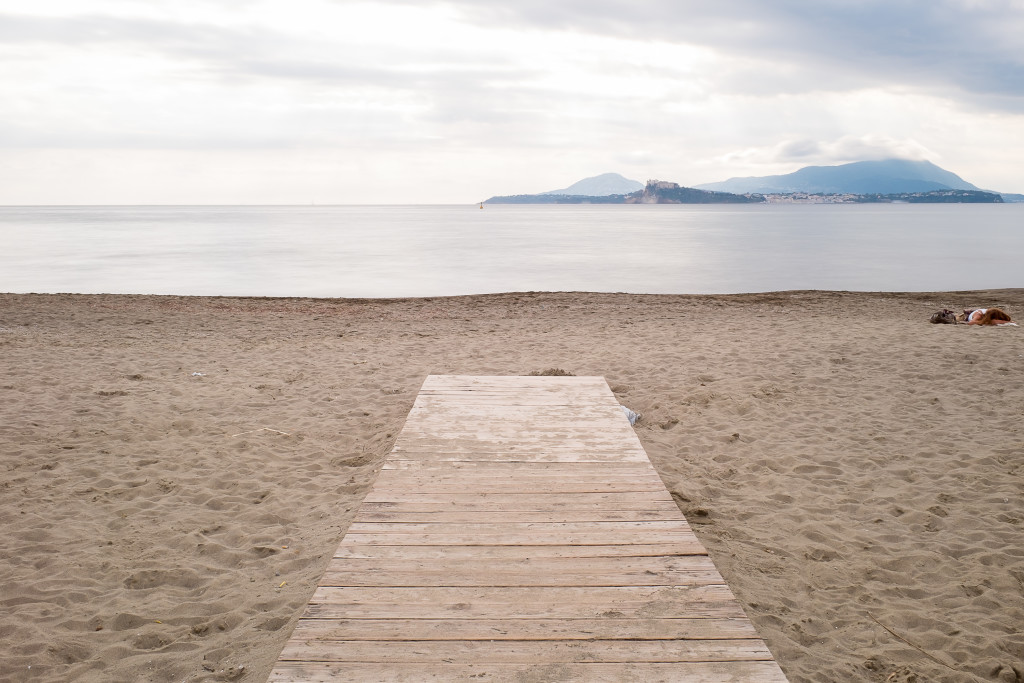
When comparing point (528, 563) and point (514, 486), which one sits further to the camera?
point (514, 486)

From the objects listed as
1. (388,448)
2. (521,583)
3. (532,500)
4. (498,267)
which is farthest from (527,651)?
(498,267)

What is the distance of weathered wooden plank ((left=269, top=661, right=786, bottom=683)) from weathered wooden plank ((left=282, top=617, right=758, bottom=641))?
159 millimetres

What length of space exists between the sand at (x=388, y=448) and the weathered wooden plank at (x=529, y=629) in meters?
1.10

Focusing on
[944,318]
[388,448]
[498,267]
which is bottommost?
[388,448]

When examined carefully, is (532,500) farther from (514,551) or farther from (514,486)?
(514,551)

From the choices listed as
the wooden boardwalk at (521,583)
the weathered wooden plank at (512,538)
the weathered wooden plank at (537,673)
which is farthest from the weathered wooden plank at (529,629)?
the weathered wooden plank at (512,538)

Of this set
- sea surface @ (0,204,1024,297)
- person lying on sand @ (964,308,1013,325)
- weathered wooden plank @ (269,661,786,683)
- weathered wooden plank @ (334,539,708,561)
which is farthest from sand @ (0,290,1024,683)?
sea surface @ (0,204,1024,297)

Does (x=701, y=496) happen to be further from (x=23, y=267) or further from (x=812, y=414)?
(x=23, y=267)

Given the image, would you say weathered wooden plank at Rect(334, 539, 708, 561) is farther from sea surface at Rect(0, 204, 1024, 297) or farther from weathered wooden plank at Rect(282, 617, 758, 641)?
sea surface at Rect(0, 204, 1024, 297)

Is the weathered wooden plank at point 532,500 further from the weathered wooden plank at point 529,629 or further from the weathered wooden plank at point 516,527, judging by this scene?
the weathered wooden plank at point 529,629

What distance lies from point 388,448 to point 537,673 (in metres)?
4.54

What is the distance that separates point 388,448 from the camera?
665 centimetres

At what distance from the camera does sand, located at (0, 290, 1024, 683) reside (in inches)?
145

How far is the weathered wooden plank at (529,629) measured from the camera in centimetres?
250
